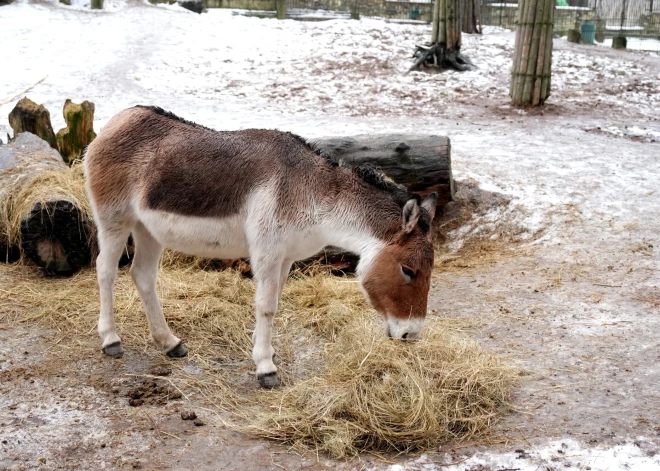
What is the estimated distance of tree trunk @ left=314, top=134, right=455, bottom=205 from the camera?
7.87 m

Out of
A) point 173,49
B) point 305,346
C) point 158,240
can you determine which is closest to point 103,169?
point 158,240

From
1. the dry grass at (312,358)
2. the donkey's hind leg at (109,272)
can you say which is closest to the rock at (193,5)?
the dry grass at (312,358)

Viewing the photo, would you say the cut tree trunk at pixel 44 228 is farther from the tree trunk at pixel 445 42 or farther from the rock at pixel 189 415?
the tree trunk at pixel 445 42

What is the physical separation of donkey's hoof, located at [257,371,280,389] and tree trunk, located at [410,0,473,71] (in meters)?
12.0

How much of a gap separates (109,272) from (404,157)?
12.6 feet

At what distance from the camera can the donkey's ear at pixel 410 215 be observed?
459cm

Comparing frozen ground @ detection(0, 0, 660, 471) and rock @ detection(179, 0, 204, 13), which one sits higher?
rock @ detection(179, 0, 204, 13)

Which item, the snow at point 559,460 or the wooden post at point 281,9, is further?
the wooden post at point 281,9

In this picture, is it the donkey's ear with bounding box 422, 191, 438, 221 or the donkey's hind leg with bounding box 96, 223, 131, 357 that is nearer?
the donkey's ear with bounding box 422, 191, 438, 221

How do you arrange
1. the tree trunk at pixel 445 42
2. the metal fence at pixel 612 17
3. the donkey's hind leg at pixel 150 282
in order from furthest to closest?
1. the metal fence at pixel 612 17
2. the tree trunk at pixel 445 42
3. the donkey's hind leg at pixel 150 282

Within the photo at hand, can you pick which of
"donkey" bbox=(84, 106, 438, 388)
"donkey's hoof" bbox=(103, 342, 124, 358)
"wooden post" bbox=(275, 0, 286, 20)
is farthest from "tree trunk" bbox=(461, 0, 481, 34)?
"donkey's hoof" bbox=(103, 342, 124, 358)

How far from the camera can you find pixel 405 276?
4625mm

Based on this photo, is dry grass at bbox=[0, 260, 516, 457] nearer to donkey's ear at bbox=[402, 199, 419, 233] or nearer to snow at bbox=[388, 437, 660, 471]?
snow at bbox=[388, 437, 660, 471]

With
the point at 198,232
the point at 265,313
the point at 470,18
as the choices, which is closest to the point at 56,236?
the point at 198,232
